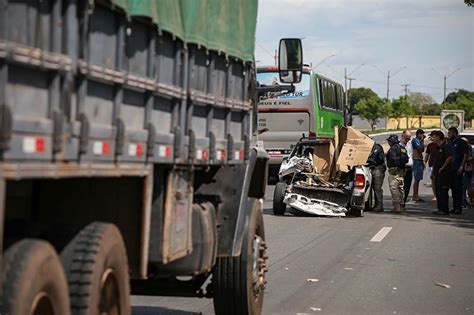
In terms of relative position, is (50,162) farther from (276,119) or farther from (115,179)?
(276,119)

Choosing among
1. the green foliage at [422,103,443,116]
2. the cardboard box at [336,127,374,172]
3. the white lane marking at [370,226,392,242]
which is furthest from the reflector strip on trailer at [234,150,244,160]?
the green foliage at [422,103,443,116]

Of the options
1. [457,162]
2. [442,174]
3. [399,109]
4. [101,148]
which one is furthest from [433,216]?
[399,109]

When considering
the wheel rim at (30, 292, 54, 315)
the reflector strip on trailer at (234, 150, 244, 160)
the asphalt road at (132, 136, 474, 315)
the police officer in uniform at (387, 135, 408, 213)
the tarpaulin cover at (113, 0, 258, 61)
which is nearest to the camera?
the wheel rim at (30, 292, 54, 315)

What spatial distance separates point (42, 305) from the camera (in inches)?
163

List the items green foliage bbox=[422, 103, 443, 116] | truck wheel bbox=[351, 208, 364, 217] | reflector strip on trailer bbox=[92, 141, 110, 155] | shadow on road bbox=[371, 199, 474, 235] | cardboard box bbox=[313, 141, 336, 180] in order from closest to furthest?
reflector strip on trailer bbox=[92, 141, 110, 155]
shadow on road bbox=[371, 199, 474, 235]
truck wheel bbox=[351, 208, 364, 217]
cardboard box bbox=[313, 141, 336, 180]
green foliage bbox=[422, 103, 443, 116]

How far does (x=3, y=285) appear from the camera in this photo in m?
3.83

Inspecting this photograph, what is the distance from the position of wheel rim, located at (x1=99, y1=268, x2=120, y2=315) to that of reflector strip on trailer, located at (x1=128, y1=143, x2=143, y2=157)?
628 mm

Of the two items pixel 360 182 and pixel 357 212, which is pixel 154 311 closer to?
pixel 360 182

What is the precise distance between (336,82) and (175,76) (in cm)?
3320

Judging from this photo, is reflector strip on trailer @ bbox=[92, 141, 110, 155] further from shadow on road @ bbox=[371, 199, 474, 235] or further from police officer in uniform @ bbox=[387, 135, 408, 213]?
police officer in uniform @ bbox=[387, 135, 408, 213]

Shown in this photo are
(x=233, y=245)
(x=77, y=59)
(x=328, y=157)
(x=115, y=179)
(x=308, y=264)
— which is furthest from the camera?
(x=328, y=157)

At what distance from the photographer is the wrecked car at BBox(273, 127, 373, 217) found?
19516 millimetres

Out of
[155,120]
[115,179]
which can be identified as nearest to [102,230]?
[115,179]

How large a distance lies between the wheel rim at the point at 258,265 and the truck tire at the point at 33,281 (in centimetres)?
366
